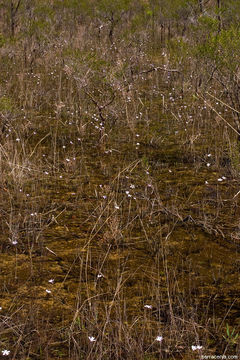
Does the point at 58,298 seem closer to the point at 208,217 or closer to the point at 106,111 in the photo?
the point at 208,217

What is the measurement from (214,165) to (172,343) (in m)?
3.05

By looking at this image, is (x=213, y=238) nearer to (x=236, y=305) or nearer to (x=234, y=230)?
(x=234, y=230)

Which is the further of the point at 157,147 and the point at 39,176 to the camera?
the point at 157,147

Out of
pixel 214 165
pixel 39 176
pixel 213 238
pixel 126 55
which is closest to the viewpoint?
pixel 213 238

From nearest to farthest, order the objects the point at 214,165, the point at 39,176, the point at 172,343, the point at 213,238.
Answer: the point at 172,343 → the point at 213,238 → the point at 39,176 → the point at 214,165

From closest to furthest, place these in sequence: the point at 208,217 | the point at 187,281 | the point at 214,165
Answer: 1. the point at 187,281
2. the point at 208,217
3. the point at 214,165

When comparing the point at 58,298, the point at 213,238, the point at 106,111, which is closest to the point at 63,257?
the point at 58,298

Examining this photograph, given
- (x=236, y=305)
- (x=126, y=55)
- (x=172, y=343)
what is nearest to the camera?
(x=172, y=343)

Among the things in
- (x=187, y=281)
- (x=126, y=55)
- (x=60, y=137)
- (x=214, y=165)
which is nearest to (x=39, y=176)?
(x=60, y=137)

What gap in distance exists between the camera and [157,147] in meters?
6.13

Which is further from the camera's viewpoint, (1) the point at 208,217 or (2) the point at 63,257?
(1) the point at 208,217

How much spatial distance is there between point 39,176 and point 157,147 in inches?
70.6

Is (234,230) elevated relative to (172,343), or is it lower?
lower

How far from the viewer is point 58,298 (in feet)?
10.1
